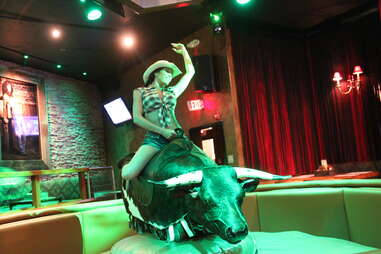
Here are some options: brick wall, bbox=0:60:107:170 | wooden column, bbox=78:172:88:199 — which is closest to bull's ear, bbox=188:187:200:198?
wooden column, bbox=78:172:88:199

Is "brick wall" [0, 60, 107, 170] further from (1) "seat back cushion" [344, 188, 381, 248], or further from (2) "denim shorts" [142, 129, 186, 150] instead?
(1) "seat back cushion" [344, 188, 381, 248]

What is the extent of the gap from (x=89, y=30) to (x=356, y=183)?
5.86 m

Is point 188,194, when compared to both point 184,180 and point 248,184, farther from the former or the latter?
point 248,184

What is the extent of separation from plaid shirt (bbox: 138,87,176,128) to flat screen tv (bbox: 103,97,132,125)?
23.1 feet

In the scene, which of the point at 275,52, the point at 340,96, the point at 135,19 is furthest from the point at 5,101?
the point at 340,96

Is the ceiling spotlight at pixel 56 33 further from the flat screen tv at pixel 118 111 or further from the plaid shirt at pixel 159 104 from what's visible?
the plaid shirt at pixel 159 104

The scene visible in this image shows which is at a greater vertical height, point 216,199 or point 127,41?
point 127,41

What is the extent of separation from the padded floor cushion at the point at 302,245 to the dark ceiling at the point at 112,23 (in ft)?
13.6

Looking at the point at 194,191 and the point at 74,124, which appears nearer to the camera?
the point at 194,191

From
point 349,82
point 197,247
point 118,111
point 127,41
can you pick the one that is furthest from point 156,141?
point 118,111

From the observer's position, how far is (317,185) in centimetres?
176

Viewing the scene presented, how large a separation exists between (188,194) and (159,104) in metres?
0.59

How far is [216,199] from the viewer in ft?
3.95

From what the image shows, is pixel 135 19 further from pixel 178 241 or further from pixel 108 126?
pixel 178 241
